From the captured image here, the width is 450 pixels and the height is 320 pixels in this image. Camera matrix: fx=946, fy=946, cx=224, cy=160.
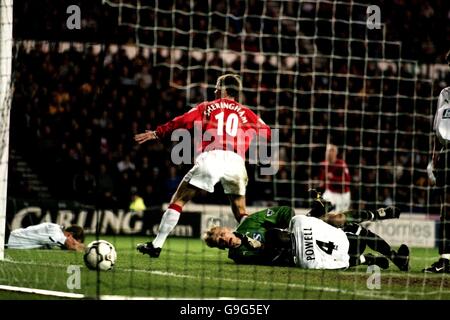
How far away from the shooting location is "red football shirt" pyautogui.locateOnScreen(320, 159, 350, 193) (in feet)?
55.1

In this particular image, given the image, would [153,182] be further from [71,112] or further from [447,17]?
[447,17]

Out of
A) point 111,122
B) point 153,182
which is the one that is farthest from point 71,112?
point 153,182

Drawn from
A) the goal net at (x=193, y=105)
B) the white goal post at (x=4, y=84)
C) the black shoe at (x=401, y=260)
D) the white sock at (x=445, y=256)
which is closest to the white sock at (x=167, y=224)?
the white goal post at (x=4, y=84)

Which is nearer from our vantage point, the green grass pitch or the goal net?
the green grass pitch

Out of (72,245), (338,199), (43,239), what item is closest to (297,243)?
(72,245)

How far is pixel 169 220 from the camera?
10.7 meters

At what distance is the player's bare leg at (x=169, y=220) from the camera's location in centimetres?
1070

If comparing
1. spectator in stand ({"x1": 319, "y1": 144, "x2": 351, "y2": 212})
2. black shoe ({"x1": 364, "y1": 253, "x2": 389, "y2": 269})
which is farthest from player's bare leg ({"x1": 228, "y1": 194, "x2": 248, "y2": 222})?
spectator in stand ({"x1": 319, "y1": 144, "x2": 351, "y2": 212})

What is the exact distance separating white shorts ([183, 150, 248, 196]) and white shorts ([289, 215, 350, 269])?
4.99 feet

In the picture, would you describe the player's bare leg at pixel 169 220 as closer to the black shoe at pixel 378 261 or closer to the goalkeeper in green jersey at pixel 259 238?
the goalkeeper in green jersey at pixel 259 238

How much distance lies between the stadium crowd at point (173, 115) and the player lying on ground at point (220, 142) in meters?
6.79

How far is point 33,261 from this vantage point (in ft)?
33.1

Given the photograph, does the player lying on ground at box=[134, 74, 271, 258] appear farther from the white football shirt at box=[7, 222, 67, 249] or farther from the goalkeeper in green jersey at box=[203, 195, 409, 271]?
the white football shirt at box=[7, 222, 67, 249]
